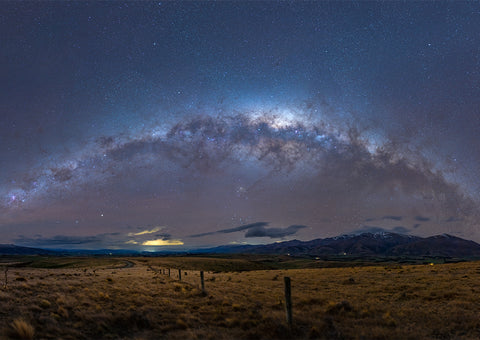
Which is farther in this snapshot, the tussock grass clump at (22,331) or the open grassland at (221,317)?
the open grassland at (221,317)

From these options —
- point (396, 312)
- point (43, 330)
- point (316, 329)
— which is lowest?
point (396, 312)

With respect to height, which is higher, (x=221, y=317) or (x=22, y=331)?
(x=22, y=331)

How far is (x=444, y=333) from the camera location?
12031 mm

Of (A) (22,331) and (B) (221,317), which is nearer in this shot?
(A) (22,331)

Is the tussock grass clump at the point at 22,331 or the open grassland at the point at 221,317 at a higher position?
the tussock grass clump at the point at 22,331

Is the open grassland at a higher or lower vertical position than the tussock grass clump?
lower

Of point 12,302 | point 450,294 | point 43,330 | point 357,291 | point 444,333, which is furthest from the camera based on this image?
point 357,291

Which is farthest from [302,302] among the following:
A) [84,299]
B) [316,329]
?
[84,299]

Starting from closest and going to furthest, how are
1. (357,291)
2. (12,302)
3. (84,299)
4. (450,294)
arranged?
(12,302) → (84,299) → (450,294) → (357,291)

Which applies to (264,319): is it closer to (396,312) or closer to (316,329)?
(316,329)

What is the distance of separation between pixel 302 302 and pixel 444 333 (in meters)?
7.83

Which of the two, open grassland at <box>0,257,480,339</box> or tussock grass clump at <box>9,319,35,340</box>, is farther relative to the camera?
open grassland at <box>0,257,480,339</box>

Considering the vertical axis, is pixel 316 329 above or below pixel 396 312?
above

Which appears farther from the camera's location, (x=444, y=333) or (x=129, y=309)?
(x=129, y=309)
